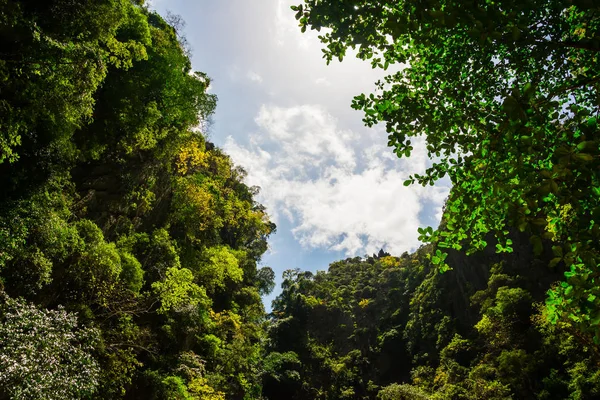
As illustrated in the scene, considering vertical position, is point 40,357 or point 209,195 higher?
point 209,195

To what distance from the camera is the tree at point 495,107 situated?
270cm

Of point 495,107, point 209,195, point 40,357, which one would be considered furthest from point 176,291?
point 495,107

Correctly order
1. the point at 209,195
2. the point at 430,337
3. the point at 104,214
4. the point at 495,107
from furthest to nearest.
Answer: the point at 430,337
the point at 209,195
the point at 104,214
the point at 495,107

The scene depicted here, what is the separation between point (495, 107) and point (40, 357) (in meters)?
12.3

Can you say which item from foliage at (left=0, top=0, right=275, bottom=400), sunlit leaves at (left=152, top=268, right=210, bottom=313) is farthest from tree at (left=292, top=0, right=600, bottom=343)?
sunlit leaves at (left=152, top=268, right=210, bottom=313)

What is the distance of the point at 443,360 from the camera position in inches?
1358

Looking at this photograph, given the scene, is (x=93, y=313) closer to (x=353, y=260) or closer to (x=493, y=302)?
(x=493, y=302)

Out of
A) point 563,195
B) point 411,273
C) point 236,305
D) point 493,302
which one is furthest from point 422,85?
point 411,273

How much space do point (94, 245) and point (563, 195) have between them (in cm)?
1475

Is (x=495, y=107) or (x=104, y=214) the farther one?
(x=104, y=214)

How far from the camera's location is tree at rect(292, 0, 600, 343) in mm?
2697

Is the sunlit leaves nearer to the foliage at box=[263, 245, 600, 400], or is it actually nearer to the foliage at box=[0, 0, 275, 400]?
the foliage at box=[0, 0, 275, 400]

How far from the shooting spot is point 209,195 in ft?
76.2

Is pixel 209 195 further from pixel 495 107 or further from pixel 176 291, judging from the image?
pixel 495 107
